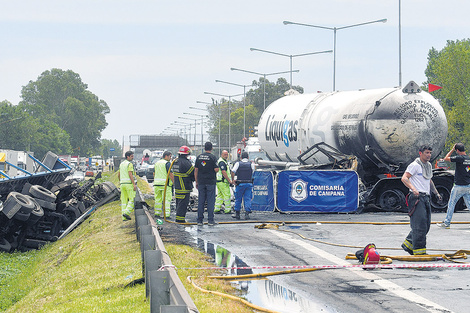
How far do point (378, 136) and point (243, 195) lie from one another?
14.5ft

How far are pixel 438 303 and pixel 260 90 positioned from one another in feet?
444

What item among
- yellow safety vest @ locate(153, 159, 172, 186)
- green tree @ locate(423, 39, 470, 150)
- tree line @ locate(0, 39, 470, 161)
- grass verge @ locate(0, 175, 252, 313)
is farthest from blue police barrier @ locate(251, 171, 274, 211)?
green tree @ locate(423, 39, 470, 150)

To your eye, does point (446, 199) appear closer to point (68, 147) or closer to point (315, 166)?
point (315, 166)

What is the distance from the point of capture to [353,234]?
52.7 feet

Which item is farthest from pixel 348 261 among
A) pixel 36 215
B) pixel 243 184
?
pixel 36 215

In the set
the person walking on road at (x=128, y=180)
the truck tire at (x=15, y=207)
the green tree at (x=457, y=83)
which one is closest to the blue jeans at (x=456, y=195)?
the person walking on road at (x=128, y=180)

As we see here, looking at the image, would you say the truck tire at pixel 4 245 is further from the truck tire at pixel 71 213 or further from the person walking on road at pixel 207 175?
the person walking on road at pixel 207 175

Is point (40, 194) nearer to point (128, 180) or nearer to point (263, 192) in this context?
point (128, 180)

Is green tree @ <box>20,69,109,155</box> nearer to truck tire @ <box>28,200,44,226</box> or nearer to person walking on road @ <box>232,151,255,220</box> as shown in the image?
truck tire @ <box>28,200,44,226</box>

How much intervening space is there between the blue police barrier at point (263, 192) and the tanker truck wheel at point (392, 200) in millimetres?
3244

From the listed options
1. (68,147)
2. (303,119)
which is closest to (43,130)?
(68,147)

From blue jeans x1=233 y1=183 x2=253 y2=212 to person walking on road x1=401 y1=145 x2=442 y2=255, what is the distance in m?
7.89

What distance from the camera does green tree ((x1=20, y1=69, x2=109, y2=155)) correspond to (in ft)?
548

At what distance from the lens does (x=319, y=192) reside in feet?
69.5
